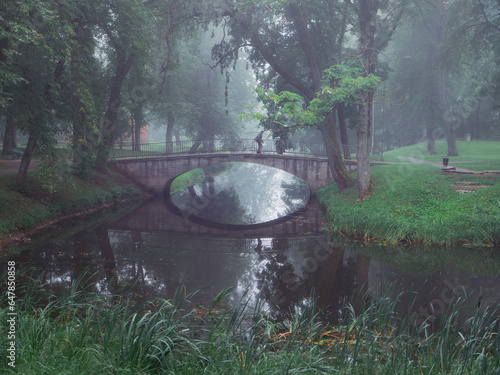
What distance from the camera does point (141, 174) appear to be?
25.8 meters

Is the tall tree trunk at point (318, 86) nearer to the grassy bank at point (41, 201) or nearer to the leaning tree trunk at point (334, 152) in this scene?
the leaning tree trunk at point (334, 152)

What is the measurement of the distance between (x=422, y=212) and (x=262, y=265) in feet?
23.6

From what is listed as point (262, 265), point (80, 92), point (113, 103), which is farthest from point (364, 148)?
point (113, 103)

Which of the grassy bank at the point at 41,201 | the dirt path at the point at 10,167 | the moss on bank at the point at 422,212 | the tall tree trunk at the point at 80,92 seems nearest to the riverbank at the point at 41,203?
the grassy bank at the point at 41,201

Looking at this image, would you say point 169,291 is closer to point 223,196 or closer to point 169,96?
point 223,196

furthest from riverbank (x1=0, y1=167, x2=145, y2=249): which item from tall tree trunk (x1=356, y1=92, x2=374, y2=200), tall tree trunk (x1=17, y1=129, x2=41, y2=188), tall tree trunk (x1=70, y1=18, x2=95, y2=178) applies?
tall tree trunk (x1=356, y1=92, x2=374, y2=200)

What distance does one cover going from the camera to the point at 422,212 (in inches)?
579

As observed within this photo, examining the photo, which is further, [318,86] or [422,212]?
[318,86]

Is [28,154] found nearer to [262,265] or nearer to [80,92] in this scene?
[80,92]

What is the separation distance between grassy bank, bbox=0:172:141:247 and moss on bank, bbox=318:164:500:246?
10.8 meters

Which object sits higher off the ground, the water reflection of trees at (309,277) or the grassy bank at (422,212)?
the grassy bank at (422,212)

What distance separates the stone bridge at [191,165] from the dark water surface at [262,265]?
Result: 346 inches

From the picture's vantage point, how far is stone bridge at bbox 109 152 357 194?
24484 mm

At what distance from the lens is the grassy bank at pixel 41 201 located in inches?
527
